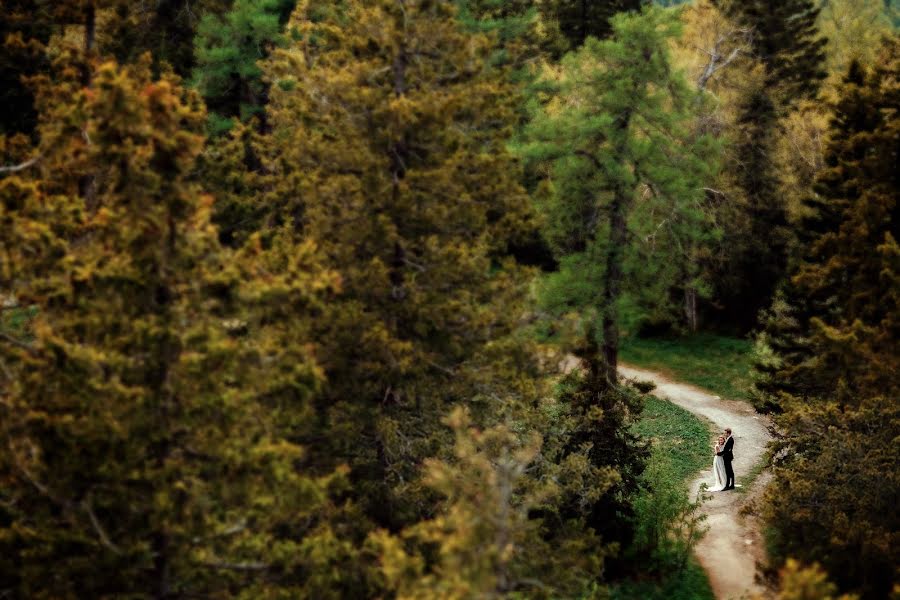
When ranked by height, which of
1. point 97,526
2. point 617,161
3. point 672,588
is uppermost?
point 617,161

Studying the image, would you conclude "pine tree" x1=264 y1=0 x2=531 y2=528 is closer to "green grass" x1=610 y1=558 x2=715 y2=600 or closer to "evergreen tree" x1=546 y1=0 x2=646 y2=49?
"green grass" x1=610 y1=558 x2=715 y2=600

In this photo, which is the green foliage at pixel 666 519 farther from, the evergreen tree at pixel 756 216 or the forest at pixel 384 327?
the evergreen tree at pixel 756 216

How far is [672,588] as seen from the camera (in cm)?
1540

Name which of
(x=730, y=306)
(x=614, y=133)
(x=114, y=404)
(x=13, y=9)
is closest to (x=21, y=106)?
(x=13, y=9)

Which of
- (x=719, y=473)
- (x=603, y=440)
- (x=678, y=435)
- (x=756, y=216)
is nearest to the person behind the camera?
(x=603, y=440)

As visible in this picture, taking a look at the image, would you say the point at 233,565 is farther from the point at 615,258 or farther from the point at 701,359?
the point at 701,359

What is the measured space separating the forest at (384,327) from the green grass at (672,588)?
6 cm

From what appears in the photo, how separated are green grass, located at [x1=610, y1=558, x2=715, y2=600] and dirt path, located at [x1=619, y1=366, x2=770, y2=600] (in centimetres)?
24

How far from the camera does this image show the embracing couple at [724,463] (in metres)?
19.5

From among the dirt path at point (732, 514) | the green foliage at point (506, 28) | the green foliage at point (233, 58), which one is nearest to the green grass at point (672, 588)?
the dirt path at point (732, 514)

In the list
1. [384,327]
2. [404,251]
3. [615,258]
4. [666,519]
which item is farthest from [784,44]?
[384,327]

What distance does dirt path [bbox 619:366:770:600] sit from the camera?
15.8 meters

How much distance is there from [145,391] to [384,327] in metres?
4.33

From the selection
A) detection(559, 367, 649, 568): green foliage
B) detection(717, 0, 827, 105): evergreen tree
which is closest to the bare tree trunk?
detection(717, 0, 827, 105): evergreen tree
